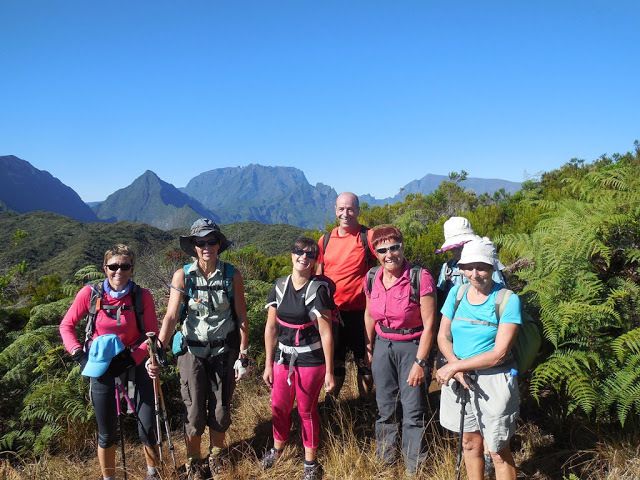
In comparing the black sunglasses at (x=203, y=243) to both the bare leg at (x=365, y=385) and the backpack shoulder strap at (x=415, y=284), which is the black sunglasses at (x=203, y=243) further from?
the bare leg at (x=365, y=385)

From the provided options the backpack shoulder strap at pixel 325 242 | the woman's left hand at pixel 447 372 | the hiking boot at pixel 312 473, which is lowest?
the hiking boot at pixel 312 473

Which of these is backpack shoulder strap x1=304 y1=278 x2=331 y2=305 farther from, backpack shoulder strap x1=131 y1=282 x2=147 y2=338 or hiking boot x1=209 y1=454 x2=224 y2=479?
hiking boot x1=209 y1=454 x2=224 y2=479

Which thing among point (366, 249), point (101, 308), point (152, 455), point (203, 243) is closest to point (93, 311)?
point (101, 308)

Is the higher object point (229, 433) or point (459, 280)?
point (459, 280)

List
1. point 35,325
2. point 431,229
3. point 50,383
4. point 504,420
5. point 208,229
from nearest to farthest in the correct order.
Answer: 1. point 504,420
2. point 208,229
3. point 50,383
4. point 35,325
5. point 431,229

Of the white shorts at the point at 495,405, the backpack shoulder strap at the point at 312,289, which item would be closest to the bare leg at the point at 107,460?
the backpack shoulder strap at the point at 312,289

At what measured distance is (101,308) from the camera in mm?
3045

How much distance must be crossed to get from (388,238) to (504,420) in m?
1.28

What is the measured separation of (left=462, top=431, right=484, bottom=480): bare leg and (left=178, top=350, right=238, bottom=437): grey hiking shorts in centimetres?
168

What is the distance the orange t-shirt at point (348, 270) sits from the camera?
11.9ft

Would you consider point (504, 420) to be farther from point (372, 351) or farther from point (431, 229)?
point (431, 229)

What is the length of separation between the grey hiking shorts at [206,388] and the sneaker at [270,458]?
Answer: 16.5 inches

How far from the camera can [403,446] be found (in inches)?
120

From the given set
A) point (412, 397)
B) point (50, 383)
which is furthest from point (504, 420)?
point (50, 383)
